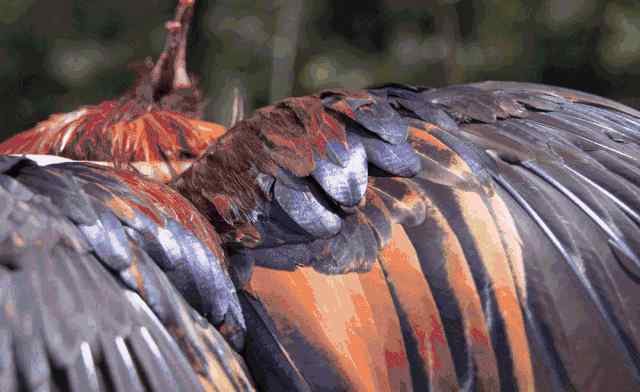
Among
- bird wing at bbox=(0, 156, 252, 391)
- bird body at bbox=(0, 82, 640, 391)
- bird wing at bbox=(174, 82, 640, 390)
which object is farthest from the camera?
bird wing at bbox=(174, 82, 640, 390)

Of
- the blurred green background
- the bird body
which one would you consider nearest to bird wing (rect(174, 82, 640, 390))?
the bird body

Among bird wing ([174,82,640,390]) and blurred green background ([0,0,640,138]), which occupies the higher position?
bird wing ([174,82,640,390])

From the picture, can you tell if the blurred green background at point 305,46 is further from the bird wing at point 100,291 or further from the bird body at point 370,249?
the bird wing at point 100,291

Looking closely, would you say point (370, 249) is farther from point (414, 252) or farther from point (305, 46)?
point (305, 46)

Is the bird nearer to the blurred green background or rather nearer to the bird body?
the bird body

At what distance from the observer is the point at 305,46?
383 centimetres

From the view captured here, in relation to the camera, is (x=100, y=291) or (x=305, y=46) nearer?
(x=100, y=291)

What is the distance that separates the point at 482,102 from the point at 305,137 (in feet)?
0.99

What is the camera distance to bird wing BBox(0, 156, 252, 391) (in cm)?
82

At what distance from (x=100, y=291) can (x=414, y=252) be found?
38cm

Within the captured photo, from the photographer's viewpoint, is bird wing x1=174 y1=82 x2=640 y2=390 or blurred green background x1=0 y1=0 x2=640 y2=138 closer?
bird wing x1=174 y1=82 x2=640 y2=390

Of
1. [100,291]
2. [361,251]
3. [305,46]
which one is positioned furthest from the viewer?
[305,46]

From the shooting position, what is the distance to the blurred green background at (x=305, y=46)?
3.62 metres

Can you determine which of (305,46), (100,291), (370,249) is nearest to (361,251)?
(370,249)
